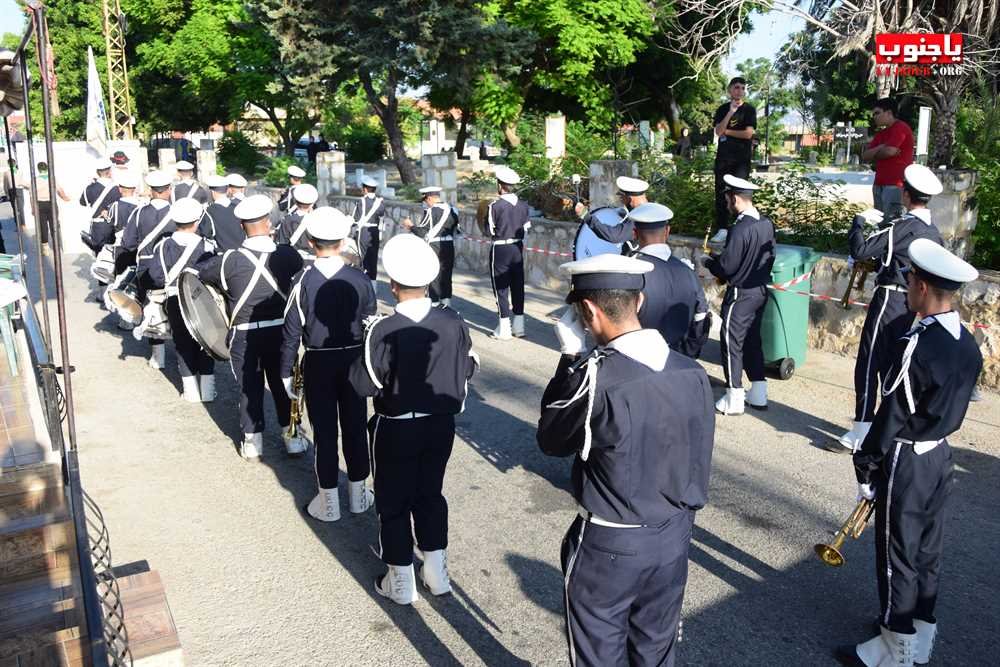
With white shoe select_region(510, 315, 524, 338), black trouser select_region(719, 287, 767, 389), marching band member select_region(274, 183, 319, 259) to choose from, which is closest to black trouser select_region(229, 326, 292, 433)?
marching band member select_region(274, 183, 319, 259)

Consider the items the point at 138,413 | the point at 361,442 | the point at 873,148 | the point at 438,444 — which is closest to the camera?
the point at 438,444

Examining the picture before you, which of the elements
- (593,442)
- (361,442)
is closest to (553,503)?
(361,442)

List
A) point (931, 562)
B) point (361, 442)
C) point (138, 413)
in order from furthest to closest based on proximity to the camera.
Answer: point (138, 413)
point (361, 442)
point (931, 562)

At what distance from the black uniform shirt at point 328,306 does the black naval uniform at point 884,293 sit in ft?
12.9

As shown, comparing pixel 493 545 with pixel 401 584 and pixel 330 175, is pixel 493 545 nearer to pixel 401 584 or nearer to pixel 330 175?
pixel 401 584

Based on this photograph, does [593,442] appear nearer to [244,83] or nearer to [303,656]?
[303,656]

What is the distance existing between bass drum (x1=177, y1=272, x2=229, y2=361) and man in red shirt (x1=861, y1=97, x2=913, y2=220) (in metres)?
6.59

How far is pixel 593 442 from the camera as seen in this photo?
313 cm

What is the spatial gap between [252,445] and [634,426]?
5.05 m

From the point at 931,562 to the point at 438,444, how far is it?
8.21 ft

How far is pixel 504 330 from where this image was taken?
11.2 metres

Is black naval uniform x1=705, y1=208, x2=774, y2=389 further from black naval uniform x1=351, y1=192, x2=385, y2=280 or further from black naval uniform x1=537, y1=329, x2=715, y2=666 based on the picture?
black naval uniform x1=351, y1=192, x2=385, y2=280

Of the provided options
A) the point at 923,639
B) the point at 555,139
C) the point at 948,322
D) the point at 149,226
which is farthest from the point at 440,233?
the point at 923,639

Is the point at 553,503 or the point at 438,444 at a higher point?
the point at 438,444
